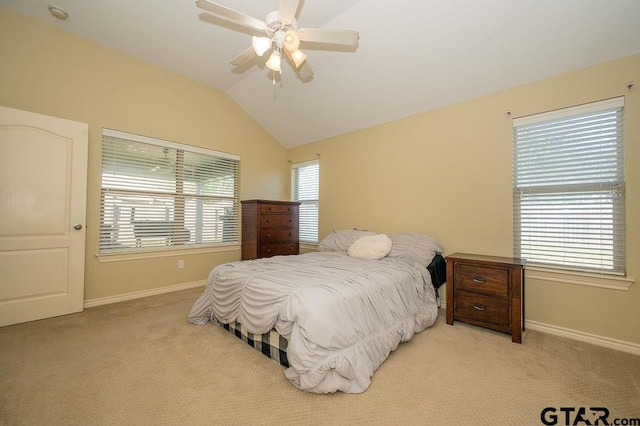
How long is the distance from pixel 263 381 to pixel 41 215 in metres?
2.86

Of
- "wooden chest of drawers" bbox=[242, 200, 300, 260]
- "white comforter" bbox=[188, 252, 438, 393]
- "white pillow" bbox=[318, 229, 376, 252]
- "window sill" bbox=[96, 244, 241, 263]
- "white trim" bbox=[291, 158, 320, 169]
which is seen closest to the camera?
"white comforter" bbox=[188, 252, 438, 393]

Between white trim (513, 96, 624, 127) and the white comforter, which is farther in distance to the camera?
white trim (513, 96, 624, 127)

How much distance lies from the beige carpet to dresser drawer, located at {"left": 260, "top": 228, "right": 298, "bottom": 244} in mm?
1783

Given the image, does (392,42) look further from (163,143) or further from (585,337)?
(585,337)

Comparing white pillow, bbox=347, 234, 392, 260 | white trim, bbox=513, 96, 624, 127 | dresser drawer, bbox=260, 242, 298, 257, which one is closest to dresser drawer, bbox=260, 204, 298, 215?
A: dresser drawer, bbox=260, 242, 298, 257

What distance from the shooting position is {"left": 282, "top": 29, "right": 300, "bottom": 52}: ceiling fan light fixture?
1891 millimetres

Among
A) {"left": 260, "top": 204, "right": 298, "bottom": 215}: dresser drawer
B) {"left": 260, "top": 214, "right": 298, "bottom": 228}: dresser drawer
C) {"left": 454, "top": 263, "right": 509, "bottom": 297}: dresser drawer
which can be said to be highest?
{"left": 260, "top": 204, "right": 298, "bottom": 215}: dresser drawer

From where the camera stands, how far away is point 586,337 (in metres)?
2.28

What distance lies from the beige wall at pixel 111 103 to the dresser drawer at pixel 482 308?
3380 mm

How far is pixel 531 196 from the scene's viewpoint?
8.59 ft

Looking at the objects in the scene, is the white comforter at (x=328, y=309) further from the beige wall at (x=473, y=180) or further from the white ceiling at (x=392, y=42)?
the white ceiling at (x=392, y=42)

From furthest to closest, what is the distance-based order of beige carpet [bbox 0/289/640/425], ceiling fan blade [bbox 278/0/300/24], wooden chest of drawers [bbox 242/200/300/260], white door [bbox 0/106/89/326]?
wooden chest of drawers [bbox 242/200/300/260], white door [bbox 0/106/89/326], ceiling fan blade [bbox 278/0/300/24], beige carpet [bbox 0/289/640/425]

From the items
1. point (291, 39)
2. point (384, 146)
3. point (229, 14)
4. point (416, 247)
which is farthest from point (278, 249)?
point (229, 14)

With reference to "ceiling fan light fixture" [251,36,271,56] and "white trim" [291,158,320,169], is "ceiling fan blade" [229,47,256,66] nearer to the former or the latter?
"ceiling fan light fixture" [251,36,271,56]
